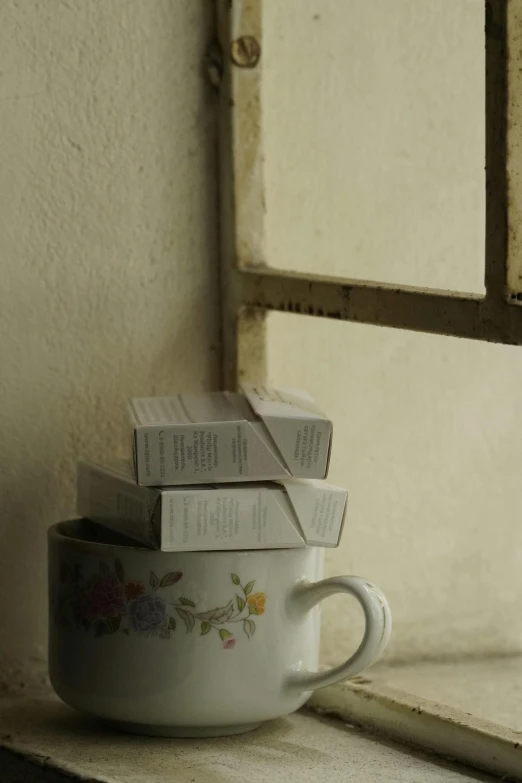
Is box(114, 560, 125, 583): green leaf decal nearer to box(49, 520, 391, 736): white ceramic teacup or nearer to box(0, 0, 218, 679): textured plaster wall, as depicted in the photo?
box(49, 520, 391, 736): white ceramic teacup

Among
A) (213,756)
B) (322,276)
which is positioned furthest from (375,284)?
(213,756)

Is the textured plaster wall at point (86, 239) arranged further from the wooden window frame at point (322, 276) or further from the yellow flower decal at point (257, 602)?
the yellow flower decal at point (257, 602)

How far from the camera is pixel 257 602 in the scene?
63 centimetres

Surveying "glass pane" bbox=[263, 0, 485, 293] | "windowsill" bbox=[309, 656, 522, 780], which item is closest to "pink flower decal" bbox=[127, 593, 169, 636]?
"windowsill" bbox=[309, 656, 522, 780]

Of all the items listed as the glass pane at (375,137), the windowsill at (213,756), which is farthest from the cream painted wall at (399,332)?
the windowsill at (213,756)

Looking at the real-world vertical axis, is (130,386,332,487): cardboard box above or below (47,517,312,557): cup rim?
above

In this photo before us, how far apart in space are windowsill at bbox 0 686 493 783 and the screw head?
403 mm

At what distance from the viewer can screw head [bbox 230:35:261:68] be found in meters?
0.75

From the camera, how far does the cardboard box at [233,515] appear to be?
603mm

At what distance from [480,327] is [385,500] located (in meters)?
0.22

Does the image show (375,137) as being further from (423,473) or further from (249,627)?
(249,627)

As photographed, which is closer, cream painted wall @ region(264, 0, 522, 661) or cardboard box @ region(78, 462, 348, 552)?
cardboard box @ region(78, 462, 348, 552)

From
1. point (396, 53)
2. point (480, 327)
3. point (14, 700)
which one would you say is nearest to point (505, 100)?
point (480, 327)

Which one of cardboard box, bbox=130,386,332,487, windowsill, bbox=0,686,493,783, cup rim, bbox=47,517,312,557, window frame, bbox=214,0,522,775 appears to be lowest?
windowsill, bbox=0,686,493,783
